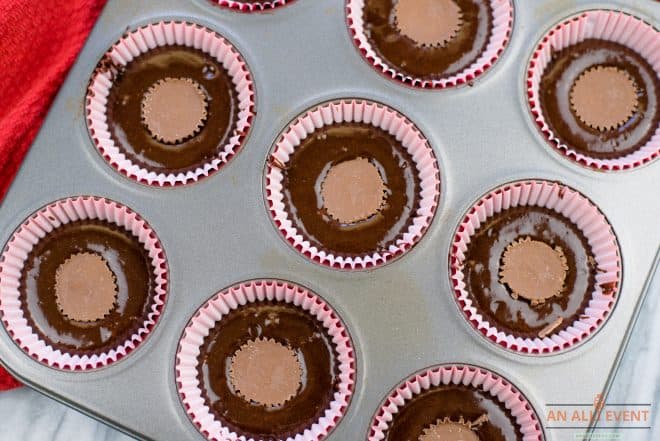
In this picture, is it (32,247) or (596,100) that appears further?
(596,100)

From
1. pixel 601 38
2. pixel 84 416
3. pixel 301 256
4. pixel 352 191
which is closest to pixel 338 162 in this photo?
pixel 352 191

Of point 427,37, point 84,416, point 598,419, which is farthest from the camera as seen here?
point 84,416

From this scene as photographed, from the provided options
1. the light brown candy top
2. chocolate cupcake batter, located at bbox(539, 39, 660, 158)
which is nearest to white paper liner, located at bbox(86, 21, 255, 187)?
chocolate cupcake batter, located at bbox(539, 39, 660, 158)

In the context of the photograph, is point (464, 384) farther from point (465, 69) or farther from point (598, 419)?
point (465, 69)

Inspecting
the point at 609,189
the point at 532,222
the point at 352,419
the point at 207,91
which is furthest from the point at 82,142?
the point at 609,189

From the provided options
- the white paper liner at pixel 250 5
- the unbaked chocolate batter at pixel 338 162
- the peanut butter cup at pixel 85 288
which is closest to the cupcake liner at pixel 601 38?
the unbaked chocolate batter at pixel 338 162

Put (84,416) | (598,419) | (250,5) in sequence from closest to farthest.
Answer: (598,419) < (250,5) < (84,416)

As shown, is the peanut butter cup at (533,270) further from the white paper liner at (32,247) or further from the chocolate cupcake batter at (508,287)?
the white paper liner at (32,247)
